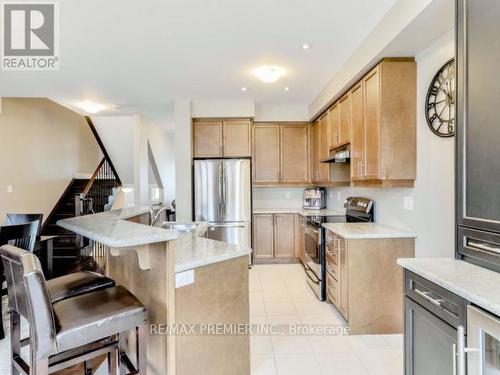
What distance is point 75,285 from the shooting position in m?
1.73

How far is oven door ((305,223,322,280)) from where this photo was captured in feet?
10.9

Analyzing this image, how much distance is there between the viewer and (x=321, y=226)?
328 centimetres

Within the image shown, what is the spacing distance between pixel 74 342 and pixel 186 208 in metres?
3.27

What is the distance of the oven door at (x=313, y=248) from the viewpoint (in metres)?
3.33

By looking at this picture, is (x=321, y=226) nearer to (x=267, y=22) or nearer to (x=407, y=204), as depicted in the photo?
(x=407, y=204)

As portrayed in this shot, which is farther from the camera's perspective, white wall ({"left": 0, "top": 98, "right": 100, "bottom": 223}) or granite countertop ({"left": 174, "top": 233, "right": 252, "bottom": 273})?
white wall ({"left": 0, "top": 98, "right": 100, "bottom": 223})

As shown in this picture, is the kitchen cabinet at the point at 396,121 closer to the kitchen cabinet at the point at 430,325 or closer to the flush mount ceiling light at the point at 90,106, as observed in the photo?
the kitchen cabinet at the point at 430,325

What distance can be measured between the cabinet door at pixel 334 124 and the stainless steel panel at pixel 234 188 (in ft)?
4.53

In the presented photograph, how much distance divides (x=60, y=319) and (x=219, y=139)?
372 cm

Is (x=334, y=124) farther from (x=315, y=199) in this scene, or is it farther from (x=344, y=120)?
(x=315, y=199)

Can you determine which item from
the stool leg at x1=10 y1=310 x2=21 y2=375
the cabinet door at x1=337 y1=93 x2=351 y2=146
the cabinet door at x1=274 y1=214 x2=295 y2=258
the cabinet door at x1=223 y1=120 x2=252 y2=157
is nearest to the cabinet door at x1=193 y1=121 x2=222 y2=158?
the cabinet door at x1=223 y1=120 x2=252 y2=157

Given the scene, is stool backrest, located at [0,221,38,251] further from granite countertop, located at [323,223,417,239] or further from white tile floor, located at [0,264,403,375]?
granite countertop, located at [323,223,417,239]

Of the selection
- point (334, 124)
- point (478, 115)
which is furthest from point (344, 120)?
point (478, 115)

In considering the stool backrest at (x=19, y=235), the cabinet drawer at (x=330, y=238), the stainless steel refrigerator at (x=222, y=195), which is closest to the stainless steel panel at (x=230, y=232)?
the stainless steel refrigerator at (x=222, y=195)
